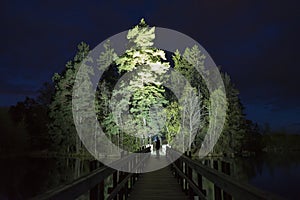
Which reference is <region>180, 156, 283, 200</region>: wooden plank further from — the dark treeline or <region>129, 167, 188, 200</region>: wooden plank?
Answer: the dark treeline

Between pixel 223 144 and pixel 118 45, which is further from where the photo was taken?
pixel 223 144

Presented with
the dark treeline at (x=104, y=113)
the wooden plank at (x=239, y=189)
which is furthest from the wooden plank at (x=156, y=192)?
the dark treeline at (x=104, y=113)

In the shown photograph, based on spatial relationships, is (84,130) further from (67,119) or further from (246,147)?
(246,147)

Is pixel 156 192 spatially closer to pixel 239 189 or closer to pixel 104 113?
pixel 239 189

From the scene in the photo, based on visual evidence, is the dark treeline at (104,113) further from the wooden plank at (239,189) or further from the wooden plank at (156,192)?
the wooden plank at (239,189)

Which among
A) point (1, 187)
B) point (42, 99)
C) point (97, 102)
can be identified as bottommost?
point (1, 187)

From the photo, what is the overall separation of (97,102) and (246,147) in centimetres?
4804

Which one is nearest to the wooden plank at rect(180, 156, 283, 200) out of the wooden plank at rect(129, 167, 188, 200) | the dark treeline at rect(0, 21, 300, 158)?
the wooden plank at rect(129, 167, 188, 200)

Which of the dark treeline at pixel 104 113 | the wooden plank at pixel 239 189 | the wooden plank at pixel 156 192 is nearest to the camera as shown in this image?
the wooden plank at pixel 239 189

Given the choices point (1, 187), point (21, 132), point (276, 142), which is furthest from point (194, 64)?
point (276, 142)

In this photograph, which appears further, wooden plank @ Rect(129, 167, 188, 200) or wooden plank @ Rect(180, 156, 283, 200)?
wooden plank @ Rect(129, 167, 188, 200)

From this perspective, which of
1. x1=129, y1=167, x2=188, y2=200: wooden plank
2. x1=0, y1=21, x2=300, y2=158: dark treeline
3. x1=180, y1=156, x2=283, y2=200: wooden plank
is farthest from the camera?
x1=0, y1=21, x2=300, y2=158: dark treeline

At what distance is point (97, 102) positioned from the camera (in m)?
41.3

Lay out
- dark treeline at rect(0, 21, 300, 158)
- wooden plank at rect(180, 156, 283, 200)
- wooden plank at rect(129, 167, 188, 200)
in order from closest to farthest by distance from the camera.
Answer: wooden plank at rect(180, 156, 283, 200), wooden plank at rect(129, 167, 188, 200), dark treeline at rect(0, 21, 300, 158)
